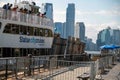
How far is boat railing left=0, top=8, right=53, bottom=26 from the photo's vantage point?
2583 cm

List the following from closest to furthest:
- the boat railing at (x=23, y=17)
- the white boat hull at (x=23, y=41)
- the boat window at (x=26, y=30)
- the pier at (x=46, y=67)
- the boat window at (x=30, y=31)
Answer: the pier at (x=46, y=67)
the white boat hull at (x=23, y=41)
the boat railing at (x=23, y=17)
the boat window at (x=26, y=30)
the boat window at (x=30, y=31)

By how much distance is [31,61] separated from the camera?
1956 centimetres

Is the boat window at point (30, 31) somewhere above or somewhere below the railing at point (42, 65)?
above

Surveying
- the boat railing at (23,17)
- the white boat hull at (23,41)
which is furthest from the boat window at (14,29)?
the boat railing at (23,17)

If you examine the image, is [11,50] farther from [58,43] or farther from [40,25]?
[58,43]

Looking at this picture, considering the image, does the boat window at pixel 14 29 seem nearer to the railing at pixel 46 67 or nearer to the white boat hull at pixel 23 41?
the white boat hull at pixel 23 41

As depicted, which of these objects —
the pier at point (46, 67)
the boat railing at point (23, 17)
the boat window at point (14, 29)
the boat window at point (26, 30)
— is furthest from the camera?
the boat window at point (14, 29)

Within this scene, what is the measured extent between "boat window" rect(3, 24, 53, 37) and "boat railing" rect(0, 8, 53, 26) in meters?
0.58

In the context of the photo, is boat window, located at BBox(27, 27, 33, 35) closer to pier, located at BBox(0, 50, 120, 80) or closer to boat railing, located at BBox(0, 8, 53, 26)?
boat railing, located at BBox(0, 8, 53, 26)

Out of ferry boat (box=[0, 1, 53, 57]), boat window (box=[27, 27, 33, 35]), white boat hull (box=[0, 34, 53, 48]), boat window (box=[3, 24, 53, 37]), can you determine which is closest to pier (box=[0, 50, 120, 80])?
white boat hull (box=[0, 34, 53, 48])

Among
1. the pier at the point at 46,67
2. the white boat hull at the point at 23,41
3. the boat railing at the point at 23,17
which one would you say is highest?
the boat railing at the point at 23,17

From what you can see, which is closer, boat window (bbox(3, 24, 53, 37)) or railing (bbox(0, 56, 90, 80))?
railing (bbox(0, 56, 90, 80))

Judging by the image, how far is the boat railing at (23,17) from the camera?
25.8m

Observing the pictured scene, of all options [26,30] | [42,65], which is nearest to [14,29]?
[26,30]
